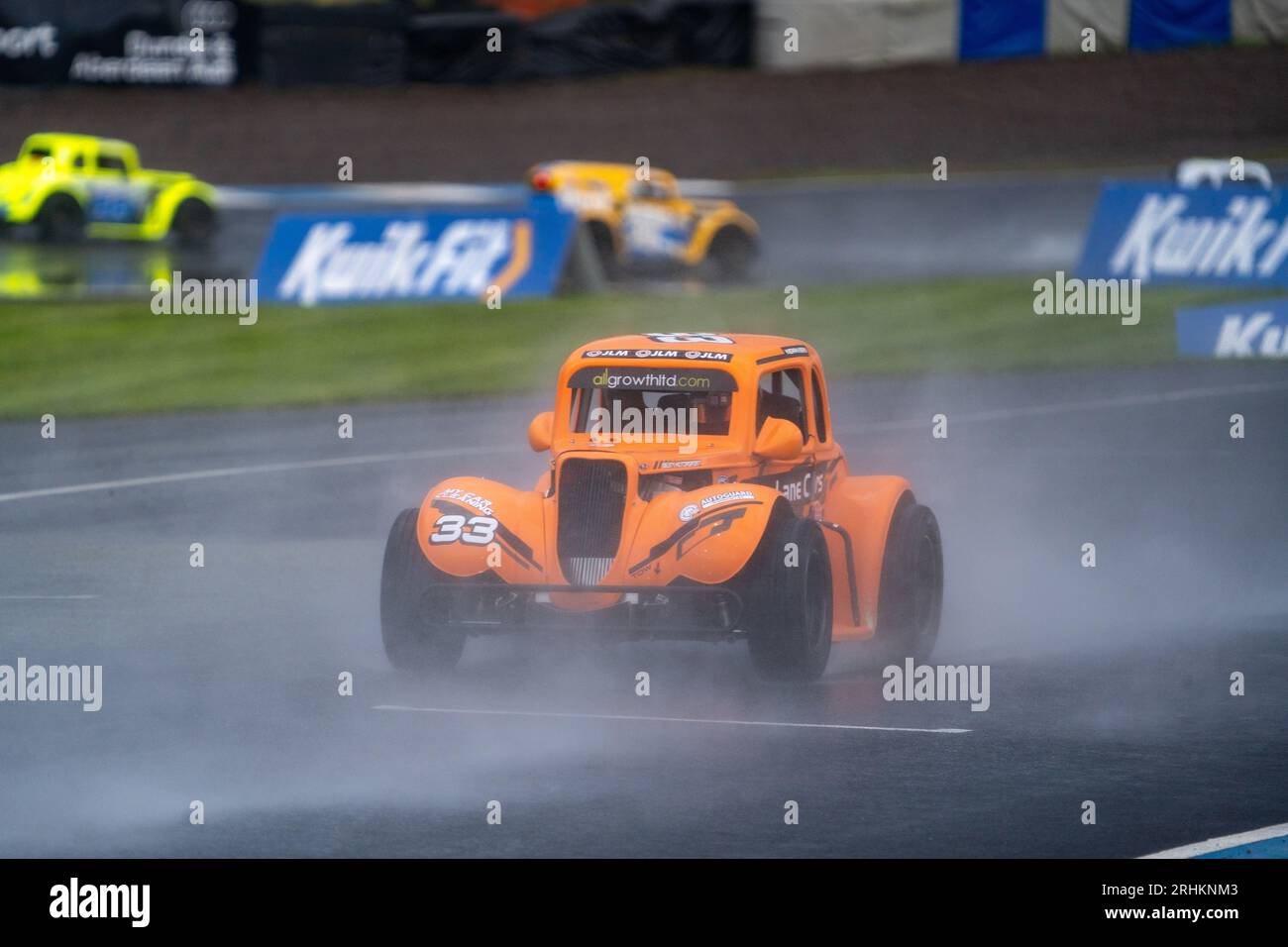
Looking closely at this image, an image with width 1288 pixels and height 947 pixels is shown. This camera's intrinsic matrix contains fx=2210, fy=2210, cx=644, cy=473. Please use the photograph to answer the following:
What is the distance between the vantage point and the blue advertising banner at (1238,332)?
23594mm

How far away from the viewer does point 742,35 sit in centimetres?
4331

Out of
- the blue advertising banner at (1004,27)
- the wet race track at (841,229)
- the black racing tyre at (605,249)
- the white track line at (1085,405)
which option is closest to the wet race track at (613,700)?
the white track line at (1085,405)

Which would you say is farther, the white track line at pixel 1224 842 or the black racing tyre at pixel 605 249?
the black racing tyre at pixel 605 249

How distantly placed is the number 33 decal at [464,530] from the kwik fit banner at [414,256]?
15.8 metres

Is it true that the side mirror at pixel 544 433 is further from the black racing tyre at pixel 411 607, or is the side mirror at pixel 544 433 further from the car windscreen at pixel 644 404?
the black racing tyre at pixel 411 607

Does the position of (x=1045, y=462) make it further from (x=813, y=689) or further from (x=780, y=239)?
(x=780, y=239)

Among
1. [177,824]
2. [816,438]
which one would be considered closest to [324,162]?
[816,438]

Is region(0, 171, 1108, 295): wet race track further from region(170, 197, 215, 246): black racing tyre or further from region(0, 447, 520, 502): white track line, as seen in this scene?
region(0, 447, 520, 502): white track line

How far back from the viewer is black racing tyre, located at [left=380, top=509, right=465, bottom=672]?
995 centimetres

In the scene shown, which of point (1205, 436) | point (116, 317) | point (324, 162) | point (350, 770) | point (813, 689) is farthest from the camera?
point (324, 162)

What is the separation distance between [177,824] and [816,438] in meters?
4.28

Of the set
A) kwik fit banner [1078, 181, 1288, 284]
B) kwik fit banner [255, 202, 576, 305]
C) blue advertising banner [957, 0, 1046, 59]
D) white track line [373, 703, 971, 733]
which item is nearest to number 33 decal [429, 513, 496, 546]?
white track line [373, 703, 971, 733]

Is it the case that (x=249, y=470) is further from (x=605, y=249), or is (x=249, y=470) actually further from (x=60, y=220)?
(x=60, y=220)

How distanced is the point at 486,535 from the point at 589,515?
1.54 ft
